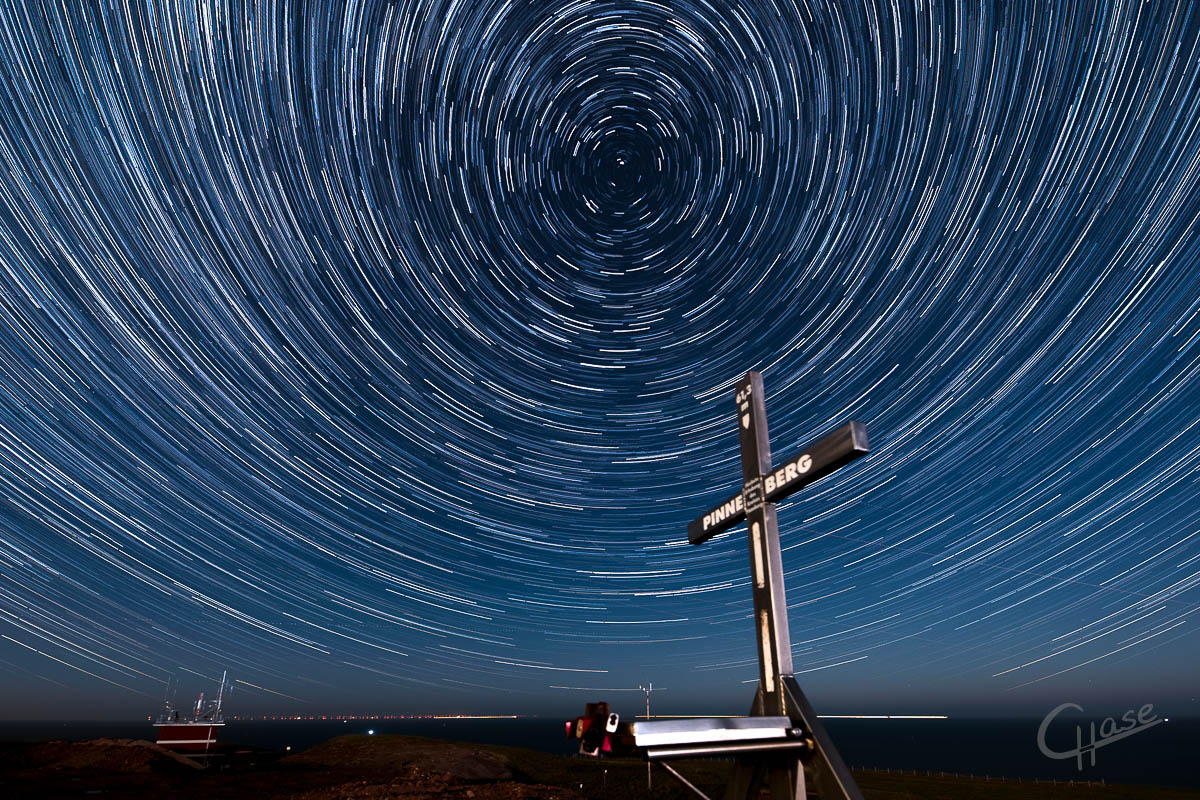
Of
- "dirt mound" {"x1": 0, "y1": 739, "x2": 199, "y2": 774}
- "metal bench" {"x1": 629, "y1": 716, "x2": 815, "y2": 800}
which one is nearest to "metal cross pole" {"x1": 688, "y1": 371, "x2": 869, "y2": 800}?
"metal bench" {"x1": 629, "y1": 716, "x2": 815, "y2": 800}

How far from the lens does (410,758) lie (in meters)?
26.2

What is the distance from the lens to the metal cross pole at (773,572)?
5691 millimetres

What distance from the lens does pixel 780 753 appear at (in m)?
5.82

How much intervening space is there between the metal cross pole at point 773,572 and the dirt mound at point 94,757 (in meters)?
25.7

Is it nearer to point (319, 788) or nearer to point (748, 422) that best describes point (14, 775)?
point (319, 788)

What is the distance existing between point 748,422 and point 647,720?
3624 millimetres

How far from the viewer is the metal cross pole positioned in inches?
224

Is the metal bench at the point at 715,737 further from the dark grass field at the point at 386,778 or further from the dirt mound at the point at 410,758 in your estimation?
the dirt mound at the point at 410,758

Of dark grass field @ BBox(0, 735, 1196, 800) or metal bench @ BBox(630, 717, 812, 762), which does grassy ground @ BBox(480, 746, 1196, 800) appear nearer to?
dark grass field @ BBox(0, 735, 1196, 800)

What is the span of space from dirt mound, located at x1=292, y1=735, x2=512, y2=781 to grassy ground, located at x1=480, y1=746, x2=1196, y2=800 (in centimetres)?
182

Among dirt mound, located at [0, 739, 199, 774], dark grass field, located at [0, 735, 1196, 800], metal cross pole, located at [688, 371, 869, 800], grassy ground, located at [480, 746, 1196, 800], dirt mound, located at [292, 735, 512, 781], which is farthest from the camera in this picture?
dirt mound, located at [292, 735, 512, 781]

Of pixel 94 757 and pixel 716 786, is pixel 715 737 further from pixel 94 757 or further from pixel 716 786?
pixel 94 757

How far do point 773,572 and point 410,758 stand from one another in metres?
25.4

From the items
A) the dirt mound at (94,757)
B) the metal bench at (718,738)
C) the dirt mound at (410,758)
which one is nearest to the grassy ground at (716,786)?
the dirt mound at (410,758)
